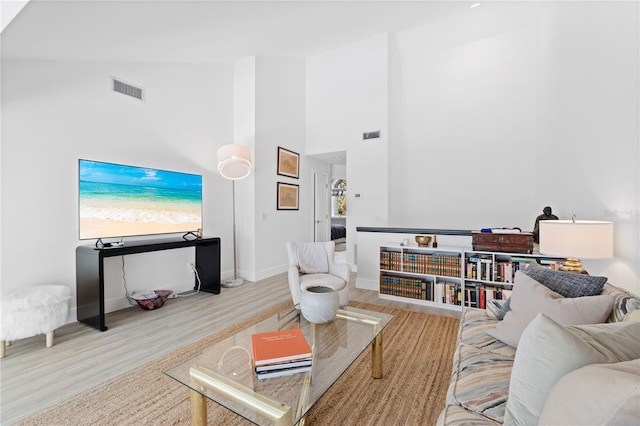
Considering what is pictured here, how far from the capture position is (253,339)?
4.78ft

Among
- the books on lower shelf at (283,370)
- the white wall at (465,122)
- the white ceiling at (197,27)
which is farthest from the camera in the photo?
the white wall at (465,122)

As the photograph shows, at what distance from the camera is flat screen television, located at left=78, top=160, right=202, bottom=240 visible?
9.34 ft

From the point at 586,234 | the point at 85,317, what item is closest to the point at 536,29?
the point at 586,234

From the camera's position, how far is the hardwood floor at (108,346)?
5.77 feet

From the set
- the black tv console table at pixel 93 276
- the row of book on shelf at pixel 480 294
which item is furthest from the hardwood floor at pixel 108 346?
the row of book on shelf at pixel 480 294

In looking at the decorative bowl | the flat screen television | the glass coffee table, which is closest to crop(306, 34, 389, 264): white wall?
the decorative bowl

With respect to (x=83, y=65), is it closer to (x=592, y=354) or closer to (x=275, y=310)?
(x=275, y=310)

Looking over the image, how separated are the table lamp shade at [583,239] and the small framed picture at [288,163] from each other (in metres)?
3.95

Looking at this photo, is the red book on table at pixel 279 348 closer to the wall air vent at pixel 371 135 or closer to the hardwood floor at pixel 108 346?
the hardwood floor at pixel 108 346

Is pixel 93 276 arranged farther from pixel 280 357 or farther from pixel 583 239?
pixel 583 239

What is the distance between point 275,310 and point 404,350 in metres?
1.50

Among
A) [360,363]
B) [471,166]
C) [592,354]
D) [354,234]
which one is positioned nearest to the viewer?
[592,354]

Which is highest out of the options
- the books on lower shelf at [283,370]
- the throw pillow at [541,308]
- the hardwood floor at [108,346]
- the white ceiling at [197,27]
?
the white ceiling at [197,27]

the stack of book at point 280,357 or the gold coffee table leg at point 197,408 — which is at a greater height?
the stack of book at point 280,357
